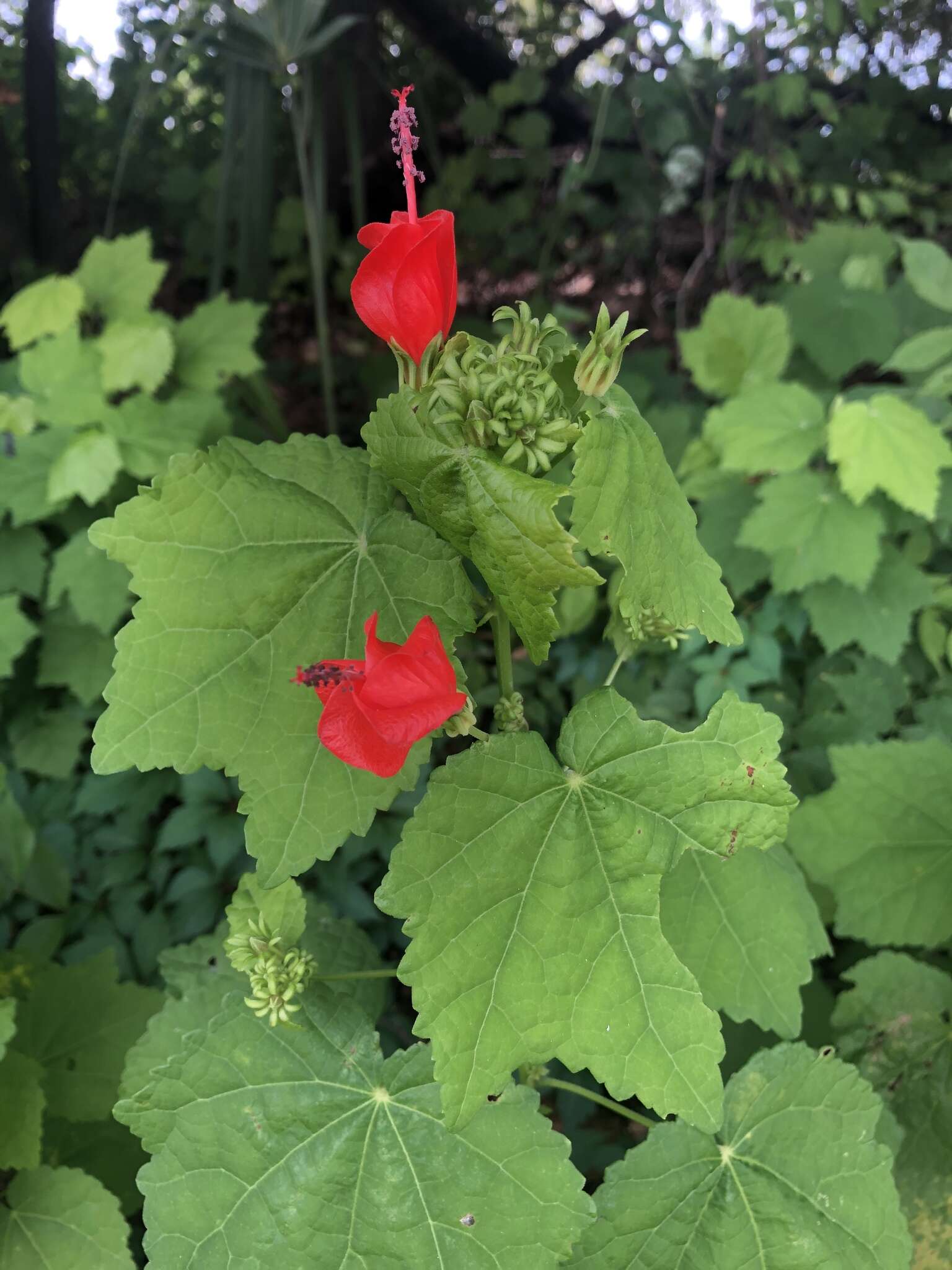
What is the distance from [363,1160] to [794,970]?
2.03ft

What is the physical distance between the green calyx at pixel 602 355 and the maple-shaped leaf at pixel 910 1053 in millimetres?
1188

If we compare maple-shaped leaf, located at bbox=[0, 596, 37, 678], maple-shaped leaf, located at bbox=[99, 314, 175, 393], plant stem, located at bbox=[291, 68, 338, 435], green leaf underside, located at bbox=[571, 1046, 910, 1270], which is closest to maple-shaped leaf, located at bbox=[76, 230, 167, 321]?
maple-shaped leaf, located at bbox=[99, 314, 175, 393]

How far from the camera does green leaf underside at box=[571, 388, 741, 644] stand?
78 cm

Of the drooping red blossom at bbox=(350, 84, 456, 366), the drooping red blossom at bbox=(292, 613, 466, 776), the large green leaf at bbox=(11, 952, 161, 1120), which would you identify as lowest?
the large green leaf at bbox=(11, 952, 161, 1120)

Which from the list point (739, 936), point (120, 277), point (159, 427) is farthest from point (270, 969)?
point (120, 277)

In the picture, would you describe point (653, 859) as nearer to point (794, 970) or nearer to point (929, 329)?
point (794, 970)

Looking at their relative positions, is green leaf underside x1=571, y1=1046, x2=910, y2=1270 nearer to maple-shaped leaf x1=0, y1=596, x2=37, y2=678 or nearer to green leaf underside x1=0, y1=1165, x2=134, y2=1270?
green leaf underside x1=0, y1=1165, x2=134, y2=1270

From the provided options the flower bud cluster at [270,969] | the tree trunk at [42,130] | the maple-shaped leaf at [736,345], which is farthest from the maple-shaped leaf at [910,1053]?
the tree trunk at [42,130]

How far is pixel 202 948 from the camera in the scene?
60.9 inches

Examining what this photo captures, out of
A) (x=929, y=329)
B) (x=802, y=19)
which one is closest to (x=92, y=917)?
(x=929, y=329)

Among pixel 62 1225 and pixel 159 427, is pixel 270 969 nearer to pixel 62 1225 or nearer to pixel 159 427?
pixel 62 1225

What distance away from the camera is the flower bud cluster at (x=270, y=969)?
105 centimetres

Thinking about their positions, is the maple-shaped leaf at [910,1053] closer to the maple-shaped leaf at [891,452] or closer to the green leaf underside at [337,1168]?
the green leaf underside at [337,1168]

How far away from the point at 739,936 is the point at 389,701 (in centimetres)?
73
